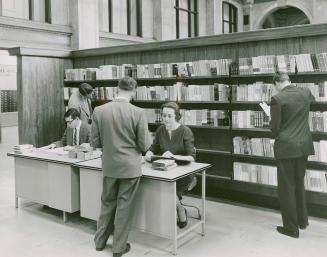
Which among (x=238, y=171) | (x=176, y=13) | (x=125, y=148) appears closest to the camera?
(x=125, y=148)

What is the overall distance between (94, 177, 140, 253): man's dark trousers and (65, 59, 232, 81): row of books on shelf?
104 inches

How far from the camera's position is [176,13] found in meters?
14.0

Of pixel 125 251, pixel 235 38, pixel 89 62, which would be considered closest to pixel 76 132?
pixel 125 251

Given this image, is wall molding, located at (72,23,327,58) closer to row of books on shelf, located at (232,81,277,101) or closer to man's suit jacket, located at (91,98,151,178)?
row of books on shelf, located at (232,81,277,101)

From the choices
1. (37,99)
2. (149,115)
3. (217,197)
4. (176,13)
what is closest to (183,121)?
(149,115)

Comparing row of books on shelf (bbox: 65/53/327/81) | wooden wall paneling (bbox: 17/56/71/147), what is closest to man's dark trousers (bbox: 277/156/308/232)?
row of books on shelf (bbox: 65/53/327/81)

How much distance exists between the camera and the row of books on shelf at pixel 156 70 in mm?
5898

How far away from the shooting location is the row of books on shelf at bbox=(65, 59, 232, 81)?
5.90 m

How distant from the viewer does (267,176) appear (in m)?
5.51

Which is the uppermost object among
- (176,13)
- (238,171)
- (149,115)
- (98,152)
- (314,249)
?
(176,13)

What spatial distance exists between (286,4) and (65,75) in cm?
1179

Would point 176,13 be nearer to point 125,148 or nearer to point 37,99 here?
point 37,99

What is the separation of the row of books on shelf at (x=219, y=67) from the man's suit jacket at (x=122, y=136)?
236 centimetres

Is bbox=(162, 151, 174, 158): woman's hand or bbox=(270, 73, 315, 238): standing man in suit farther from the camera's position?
bbox=(162, 151, 174, 158): woman's hand
